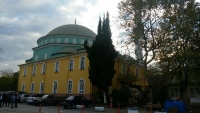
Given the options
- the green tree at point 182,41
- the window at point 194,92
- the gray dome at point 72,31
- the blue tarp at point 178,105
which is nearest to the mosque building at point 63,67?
the gray dome at point 72,31

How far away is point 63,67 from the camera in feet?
108

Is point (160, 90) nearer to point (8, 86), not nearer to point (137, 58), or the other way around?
point (137, 58)

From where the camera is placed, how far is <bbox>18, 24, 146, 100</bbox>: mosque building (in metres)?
29.6

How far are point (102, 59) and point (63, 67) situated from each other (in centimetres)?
946

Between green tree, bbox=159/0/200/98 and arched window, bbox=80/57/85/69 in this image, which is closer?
green tree, bbox=159/0/200/98

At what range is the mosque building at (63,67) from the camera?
29609 millimetres

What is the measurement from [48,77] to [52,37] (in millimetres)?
10452

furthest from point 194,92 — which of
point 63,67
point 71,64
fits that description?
point 63,67

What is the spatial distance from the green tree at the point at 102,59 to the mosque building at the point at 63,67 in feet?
8.51

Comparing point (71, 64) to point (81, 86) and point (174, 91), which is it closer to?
point (81, 86)

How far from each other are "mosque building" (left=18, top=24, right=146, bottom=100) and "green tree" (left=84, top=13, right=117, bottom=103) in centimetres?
259

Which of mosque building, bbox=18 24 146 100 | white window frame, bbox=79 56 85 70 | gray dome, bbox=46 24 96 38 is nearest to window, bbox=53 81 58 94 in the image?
mosque building, bbox=18 24 146 100

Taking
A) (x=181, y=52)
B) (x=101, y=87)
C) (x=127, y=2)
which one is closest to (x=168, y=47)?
(x=181, y=52)

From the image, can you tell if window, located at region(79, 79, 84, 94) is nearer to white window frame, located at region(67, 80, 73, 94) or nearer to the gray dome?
white window frame, located at region(67, 80, 73, 94)
